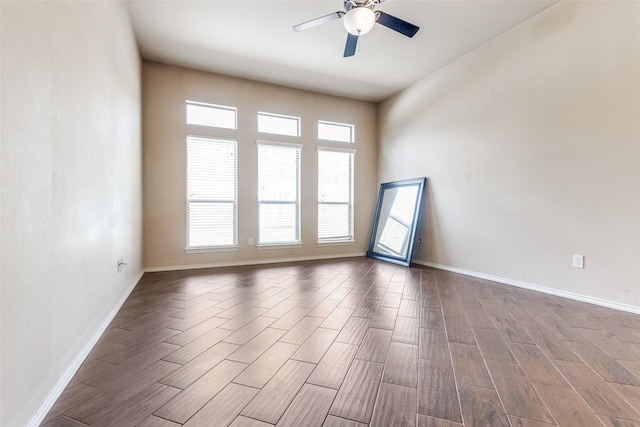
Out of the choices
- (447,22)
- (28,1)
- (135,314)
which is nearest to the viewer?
(28,1)

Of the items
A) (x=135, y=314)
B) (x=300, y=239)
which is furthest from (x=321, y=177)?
(x=135, y=314)

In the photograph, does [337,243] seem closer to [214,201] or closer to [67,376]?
[214,201]

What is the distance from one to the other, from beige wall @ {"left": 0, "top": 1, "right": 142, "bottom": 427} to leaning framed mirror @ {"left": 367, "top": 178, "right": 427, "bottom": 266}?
12.5 feet

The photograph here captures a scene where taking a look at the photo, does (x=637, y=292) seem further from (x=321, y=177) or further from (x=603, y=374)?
(x=321, y=177)

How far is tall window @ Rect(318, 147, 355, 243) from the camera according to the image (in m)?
5.33

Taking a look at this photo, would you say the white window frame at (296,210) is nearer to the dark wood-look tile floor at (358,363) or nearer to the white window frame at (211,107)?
the white window frame at (211,107)

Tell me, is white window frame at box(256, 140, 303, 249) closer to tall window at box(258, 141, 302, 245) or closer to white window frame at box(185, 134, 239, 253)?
tall window at box(258, 141, 302, 245)

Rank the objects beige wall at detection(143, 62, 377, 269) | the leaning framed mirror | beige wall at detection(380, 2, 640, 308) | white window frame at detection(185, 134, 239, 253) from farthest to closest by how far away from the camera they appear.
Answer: the leaning framed mirror → white window frame at detection(185, 134, 239, 253) → beige wall at detection(143, 62, 377, 269) → beige wall at detection(380, 2, 640, 308)

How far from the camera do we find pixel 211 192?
4.53 meters

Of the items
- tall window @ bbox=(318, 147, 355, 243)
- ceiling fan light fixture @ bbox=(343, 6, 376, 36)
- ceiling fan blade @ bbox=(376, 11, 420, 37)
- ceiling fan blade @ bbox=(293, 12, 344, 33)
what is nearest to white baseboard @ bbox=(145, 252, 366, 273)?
tall window @ bbox=(318, 147, 355, 243)

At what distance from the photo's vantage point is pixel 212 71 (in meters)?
4.48

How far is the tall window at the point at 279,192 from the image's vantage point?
4.86 metres

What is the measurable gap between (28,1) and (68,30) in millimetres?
444

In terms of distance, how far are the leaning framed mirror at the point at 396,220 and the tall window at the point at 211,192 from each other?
2.50m
